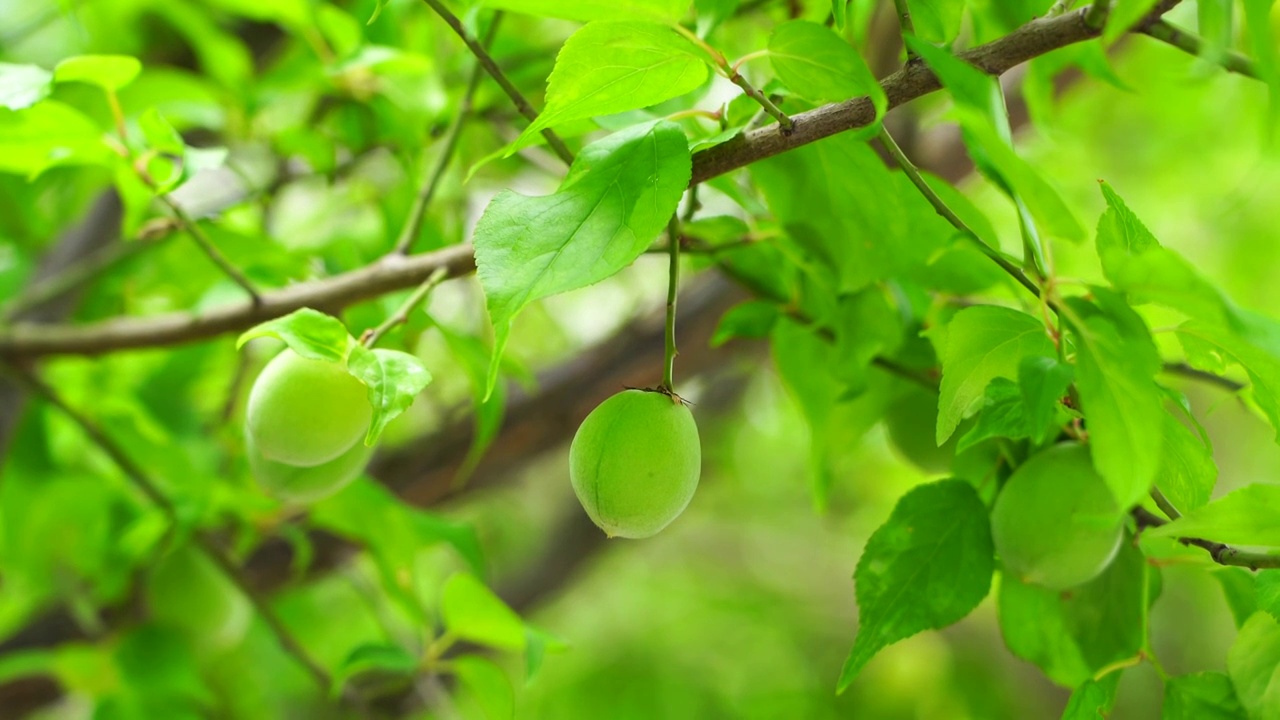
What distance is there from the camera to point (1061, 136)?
2.16 feet

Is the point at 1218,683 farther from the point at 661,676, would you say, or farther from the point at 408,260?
the point at 661,676

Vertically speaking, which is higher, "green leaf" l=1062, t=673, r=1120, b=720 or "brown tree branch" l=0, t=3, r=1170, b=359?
"brown tree branch" l=0, t=3, r=1170, b=359

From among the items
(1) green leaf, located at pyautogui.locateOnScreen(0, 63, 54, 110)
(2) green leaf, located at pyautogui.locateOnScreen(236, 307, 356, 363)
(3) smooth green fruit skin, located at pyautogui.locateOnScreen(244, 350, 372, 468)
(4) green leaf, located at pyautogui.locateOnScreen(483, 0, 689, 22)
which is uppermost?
(4) green leaf, located at pyautogui.locateOnScreen(483, 0, 689, 22)

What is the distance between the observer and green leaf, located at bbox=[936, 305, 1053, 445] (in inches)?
10.6

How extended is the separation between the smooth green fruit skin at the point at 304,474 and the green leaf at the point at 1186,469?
0.87ft

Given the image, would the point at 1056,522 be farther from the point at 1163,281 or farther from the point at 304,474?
the point at 304,474

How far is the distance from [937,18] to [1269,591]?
186 millimetres

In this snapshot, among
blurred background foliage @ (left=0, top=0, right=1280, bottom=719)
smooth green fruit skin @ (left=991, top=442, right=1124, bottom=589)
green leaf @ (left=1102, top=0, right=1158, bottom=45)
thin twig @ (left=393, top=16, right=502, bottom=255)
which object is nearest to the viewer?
green leaf @ (left=1102, top=0, right=1158, bottom=45)

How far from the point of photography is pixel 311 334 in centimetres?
29

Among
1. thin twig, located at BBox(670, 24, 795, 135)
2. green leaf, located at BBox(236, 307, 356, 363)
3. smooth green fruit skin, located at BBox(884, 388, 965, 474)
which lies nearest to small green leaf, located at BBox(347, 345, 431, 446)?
green leaf, located at BBox(236, 307, 356, 363)

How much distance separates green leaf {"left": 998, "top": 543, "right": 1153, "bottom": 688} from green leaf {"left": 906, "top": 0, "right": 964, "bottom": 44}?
184 millimetres

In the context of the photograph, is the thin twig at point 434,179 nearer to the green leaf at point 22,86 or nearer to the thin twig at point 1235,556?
the green leaf at point 22,86

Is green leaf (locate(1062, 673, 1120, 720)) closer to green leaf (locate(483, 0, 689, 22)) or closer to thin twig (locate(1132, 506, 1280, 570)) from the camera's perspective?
thin twig (locate(1132, 506, 1280, 570))

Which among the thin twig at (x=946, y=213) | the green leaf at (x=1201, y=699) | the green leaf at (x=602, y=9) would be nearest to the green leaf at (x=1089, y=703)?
the green leaf at (x=1201, y=699)
